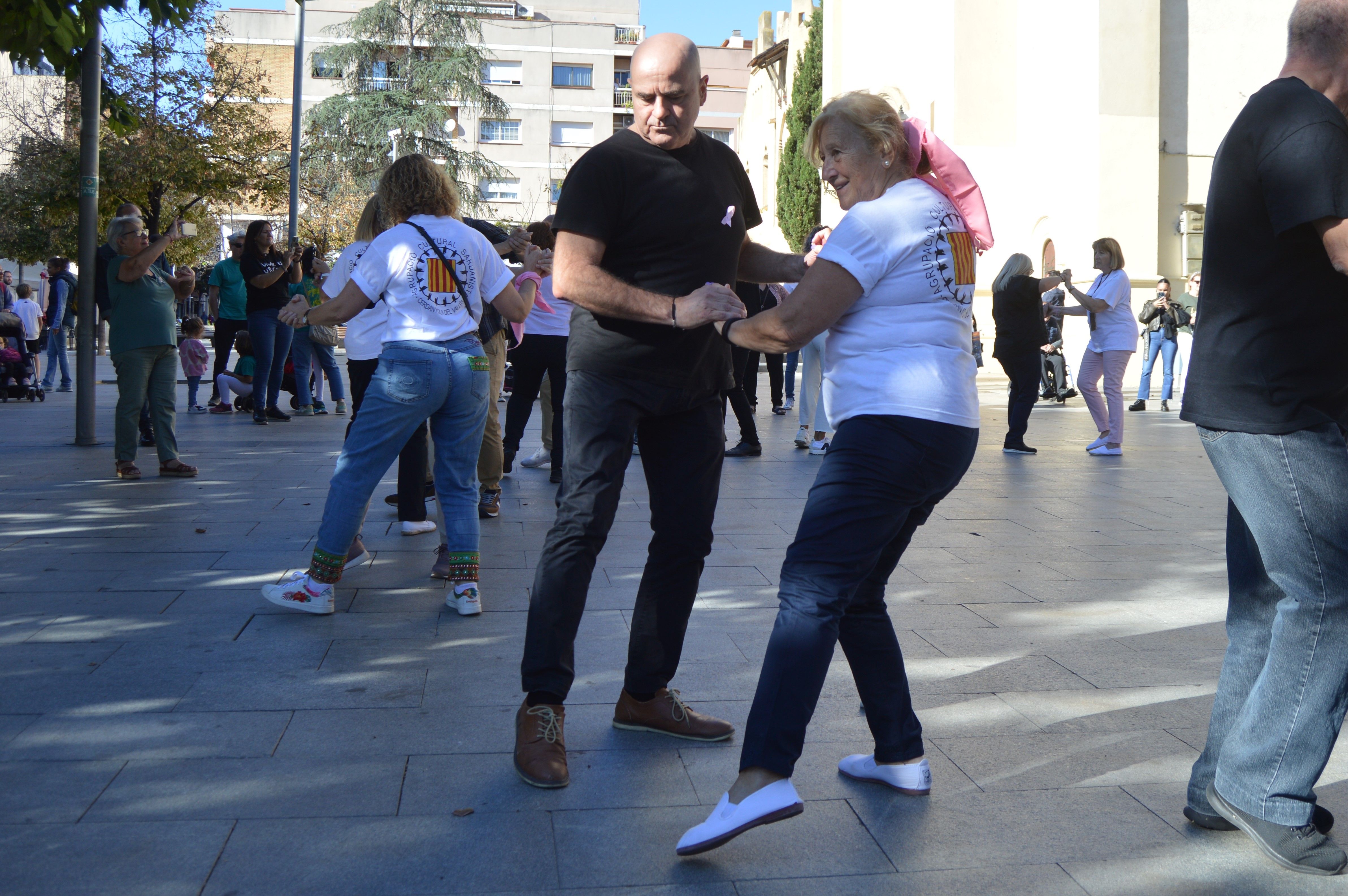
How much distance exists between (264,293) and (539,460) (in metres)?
4.68

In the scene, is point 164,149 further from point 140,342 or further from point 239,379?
point 140,342

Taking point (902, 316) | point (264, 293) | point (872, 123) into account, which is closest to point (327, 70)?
point (264, 293)

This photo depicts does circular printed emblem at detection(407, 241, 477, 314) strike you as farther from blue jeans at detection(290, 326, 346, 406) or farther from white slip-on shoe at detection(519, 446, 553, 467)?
blue jeans at detection(290, 326, 346, 406)

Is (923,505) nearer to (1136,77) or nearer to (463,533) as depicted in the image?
(463,533)

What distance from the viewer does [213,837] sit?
2.97 metres

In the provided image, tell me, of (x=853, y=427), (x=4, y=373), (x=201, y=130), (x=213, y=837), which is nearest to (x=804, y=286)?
(x=853, y=427)

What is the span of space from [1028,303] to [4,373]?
12.5 m

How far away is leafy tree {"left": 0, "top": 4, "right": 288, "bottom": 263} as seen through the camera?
25453 millimetres

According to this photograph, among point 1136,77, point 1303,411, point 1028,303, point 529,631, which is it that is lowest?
point 529,631

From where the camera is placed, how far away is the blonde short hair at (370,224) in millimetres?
6023

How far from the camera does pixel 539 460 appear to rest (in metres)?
10.5

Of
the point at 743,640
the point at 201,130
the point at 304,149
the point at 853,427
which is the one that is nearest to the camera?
the point at 853,427

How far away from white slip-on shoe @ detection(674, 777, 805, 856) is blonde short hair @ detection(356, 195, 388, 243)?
3.79m

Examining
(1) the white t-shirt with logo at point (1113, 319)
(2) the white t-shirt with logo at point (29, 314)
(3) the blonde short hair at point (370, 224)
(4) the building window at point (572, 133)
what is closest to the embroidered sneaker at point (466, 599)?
(3) the blonde short hair at point (370, 224)
